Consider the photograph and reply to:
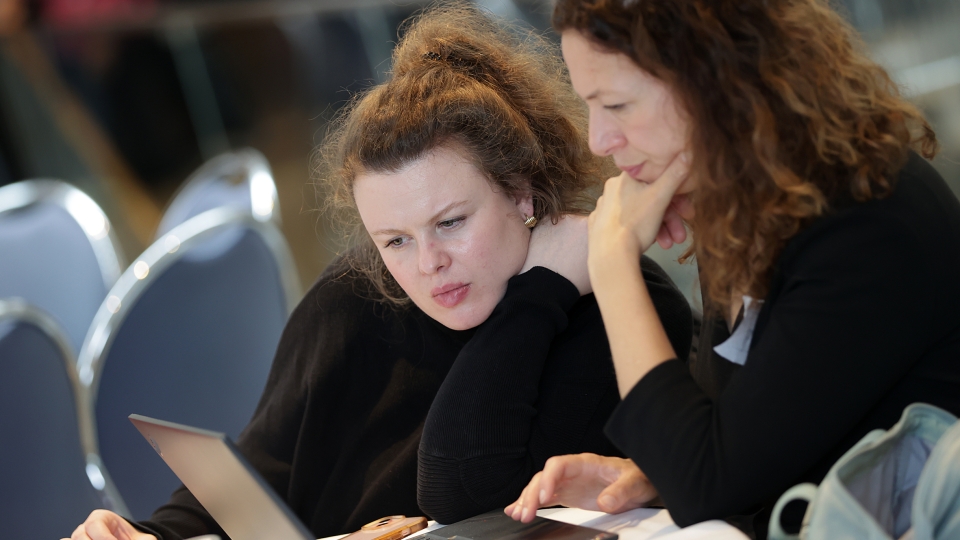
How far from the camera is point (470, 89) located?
145cm

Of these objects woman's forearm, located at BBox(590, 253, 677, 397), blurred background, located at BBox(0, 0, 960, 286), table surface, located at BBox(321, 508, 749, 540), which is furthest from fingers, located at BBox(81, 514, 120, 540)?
blurred background, located at BBox(0, 0, 960, 286)

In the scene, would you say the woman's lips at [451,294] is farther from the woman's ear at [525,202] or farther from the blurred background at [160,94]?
the blurred background at [160,94]

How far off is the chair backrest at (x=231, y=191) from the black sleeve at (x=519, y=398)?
1.27 m

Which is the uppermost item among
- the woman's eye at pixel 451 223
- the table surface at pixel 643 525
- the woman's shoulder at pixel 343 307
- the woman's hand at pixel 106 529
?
the woman's eye at pixel 451 223

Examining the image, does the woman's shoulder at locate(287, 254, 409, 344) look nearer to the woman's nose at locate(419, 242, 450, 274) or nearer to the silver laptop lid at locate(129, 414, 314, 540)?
the woman's nose at locate(419, 242, 450, 274)

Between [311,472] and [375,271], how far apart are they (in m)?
0.38

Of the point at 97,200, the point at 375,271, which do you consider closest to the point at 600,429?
the point at 375,271

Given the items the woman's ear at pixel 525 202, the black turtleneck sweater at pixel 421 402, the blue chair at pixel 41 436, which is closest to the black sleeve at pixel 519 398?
the black turtleneck sweater at pixel 421 402

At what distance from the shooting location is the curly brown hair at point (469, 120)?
4.59ft

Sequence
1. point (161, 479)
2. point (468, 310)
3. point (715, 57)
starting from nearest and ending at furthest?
point (715, 57), point (468, 310), point (161, 479)

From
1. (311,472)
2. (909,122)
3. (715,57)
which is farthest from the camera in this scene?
(311,472)

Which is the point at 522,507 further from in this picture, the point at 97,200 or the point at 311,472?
the point at 97,200

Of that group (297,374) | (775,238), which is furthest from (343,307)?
(775,238)

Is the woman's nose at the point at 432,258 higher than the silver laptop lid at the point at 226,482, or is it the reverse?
the woman's nose at the point at 432,258
